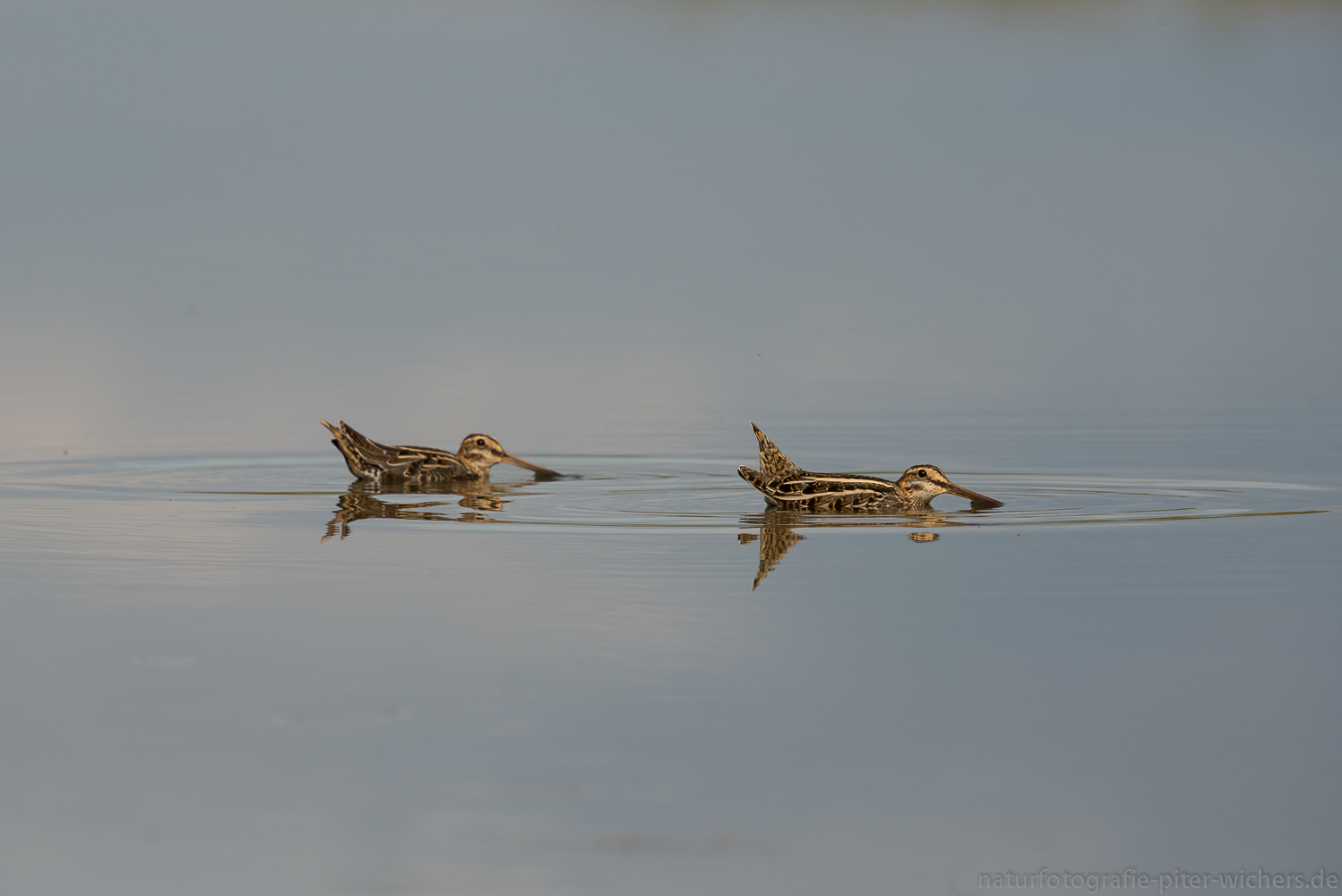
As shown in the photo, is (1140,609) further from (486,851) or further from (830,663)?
(486,851)

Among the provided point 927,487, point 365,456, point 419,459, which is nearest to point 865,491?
point 927,487

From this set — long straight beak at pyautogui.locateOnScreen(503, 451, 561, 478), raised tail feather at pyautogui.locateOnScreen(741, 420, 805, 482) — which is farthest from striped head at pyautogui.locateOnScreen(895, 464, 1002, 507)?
long straight beak at pyautogui.locateOnScreen(503, 451, 561, 478)

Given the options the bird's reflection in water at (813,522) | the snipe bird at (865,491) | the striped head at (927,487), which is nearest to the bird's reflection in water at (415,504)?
the bird's reflection in water at (813,522)

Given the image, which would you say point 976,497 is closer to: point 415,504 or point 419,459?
point 415,504

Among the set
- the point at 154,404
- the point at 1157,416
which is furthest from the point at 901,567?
the point at 154,404

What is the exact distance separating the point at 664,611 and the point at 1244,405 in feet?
36.2

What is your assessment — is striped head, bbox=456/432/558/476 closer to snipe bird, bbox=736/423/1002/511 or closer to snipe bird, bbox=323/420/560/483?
snipe bird, bbox=323/420/560/483

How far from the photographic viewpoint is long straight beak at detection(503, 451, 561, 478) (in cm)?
1716

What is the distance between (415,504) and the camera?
1581 centimetres

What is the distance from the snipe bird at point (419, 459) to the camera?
16.9 meters

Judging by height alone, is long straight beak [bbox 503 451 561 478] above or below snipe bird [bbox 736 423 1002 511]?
above

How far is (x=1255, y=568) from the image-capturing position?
1195 centimetres

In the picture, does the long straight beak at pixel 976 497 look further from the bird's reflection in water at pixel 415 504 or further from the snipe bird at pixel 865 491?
the bird's reflection in water at pixel 415 504

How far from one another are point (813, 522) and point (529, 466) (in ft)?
12.1
